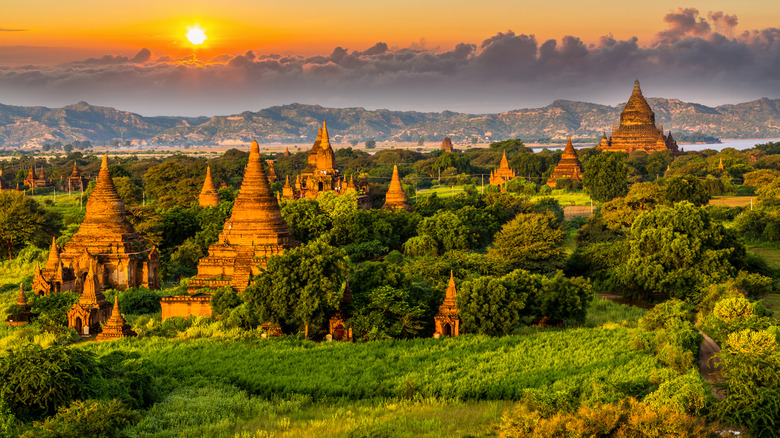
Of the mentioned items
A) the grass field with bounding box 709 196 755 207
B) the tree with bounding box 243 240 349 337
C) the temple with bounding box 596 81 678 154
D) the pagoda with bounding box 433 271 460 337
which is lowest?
the pagoda with bounding box 433 271 460 337

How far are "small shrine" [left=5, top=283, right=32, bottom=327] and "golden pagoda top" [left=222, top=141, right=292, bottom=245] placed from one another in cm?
1041

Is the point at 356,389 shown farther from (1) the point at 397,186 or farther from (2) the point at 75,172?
(2) the point at 75,172

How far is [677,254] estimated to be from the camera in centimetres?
4603

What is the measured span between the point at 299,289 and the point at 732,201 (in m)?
67.4

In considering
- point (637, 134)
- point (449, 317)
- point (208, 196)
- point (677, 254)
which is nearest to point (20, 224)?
point (208, 196)

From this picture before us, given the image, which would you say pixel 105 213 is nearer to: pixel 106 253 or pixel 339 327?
pixel 106 253

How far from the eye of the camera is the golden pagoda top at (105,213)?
47.7 metres

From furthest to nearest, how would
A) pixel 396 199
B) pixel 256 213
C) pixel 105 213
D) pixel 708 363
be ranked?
pixel 396 199
pixel 105 213
pixel 256 213
pixel 708 363

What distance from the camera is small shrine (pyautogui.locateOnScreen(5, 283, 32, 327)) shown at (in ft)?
Result: 126

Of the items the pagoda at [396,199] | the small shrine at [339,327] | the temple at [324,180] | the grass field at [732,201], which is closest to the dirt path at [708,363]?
the small shrine at [339,327]

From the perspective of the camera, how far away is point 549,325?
128 feet

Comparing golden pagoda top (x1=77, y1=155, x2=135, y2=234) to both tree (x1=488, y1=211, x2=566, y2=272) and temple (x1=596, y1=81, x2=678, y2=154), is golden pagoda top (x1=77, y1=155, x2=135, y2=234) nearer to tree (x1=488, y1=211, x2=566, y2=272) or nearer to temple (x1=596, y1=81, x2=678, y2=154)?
tree (x1=488, y1=211, x2=566, y2=272)

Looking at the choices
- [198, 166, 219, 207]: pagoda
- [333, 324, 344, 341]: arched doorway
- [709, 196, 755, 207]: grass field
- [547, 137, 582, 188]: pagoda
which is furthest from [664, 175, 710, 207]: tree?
[333, 324, 344, 341]: arched doorway

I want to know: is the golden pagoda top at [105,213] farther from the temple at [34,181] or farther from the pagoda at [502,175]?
the temple at [34,181]
